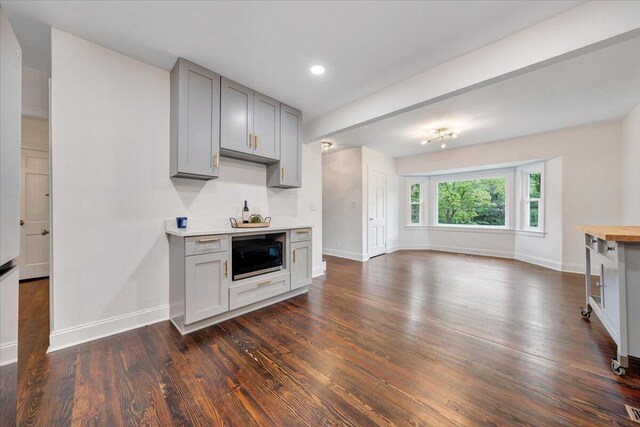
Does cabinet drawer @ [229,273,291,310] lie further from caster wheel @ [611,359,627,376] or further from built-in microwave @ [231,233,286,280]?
caster wheel @ [611,359,627,376]

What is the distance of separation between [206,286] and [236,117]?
1.86 meters

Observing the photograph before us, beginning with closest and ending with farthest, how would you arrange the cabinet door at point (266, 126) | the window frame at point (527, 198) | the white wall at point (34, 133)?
the cabinet door at point (266, 126) < the white wall at point (34, 133) < the window frame at point (527, 198)

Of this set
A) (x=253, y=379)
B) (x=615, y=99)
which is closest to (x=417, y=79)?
(x=615, y=99)

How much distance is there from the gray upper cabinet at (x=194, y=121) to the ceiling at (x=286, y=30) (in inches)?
5.2

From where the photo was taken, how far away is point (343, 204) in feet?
18.7

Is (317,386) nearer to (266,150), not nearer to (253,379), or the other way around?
(253,379)

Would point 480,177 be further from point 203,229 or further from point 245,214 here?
point 203,229

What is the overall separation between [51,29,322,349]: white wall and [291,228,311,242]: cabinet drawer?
1.14m

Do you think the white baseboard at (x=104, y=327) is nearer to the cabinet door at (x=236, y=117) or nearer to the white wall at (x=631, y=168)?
the cabinet door at (x=236, y=117)

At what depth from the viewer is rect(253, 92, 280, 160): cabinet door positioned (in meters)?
2.97

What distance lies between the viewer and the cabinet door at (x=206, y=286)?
2.17 metres

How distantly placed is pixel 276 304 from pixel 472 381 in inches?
78.6

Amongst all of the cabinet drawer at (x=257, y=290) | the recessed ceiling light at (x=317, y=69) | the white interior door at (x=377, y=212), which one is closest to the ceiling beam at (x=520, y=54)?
the recessed ceiling light at (x=317, y=69)

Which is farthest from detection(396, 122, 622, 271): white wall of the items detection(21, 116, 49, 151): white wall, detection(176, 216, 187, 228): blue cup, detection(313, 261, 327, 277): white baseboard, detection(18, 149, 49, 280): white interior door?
detection(18, 149, 49, 280): white interior door
